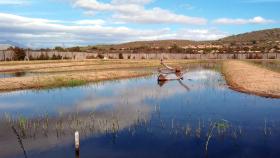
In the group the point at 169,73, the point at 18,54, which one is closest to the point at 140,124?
the point at 169,73

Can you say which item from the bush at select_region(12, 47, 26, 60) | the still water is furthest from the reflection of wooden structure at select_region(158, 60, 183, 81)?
the bush at select_region(12, 47, 26, 60)

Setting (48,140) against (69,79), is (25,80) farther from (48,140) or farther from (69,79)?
(48,140)

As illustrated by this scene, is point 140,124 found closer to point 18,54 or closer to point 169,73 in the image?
point 169,73

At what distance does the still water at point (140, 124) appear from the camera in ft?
51.0

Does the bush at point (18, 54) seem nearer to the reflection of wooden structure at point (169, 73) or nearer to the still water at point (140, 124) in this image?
the reflection of wooden structure at point (169, 73)

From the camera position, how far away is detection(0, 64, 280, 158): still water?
51.0ft

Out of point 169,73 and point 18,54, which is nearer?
point 169,73

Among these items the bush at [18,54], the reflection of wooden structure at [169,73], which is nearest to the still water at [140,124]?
the reflection of wooden structure at [169,73]

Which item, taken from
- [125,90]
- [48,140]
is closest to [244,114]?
[48,140]

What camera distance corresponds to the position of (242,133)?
18.0 m

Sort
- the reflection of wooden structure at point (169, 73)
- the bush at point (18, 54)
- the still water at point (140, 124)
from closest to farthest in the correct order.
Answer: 1. the still water at point (140, 124)
2. the reflection of wooden structure at point (169, 73)
3. the bush at point (18, 54)

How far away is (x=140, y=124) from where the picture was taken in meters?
19.8

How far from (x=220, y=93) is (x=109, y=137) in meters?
16.6

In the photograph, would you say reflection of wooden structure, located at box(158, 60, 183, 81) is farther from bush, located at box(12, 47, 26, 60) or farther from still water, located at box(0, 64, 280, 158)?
bush, located at box(12, 47, 26, 60)
